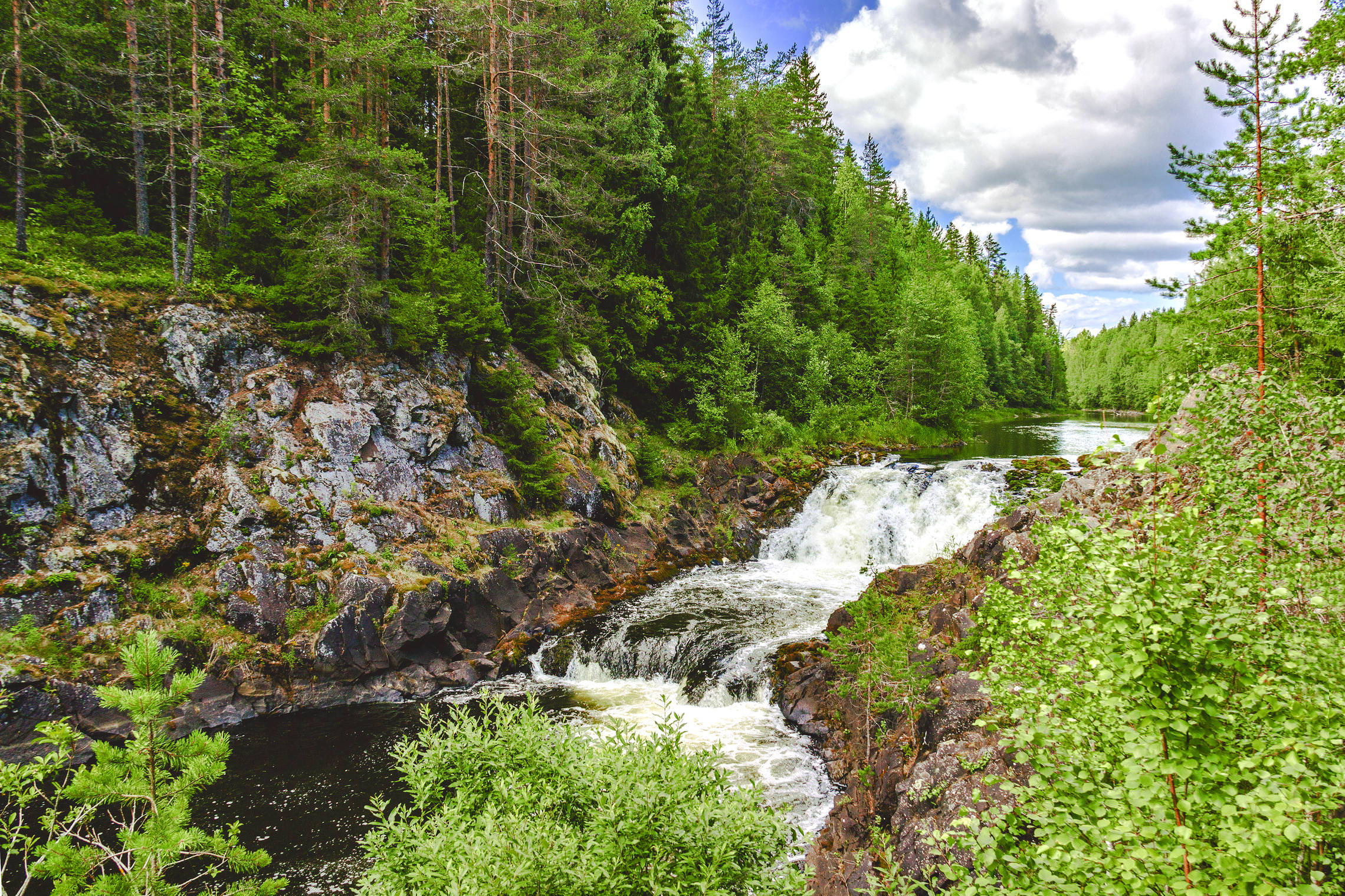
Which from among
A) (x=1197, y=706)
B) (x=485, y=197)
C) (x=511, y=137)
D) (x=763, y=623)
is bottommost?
(x=763, y=623)

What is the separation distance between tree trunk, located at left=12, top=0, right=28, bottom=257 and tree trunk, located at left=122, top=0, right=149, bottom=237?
1.98 m

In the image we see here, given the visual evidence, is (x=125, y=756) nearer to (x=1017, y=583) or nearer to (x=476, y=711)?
(x=476, y=711)

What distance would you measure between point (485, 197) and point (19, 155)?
1261 centimetres

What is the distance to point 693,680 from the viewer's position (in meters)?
13.1

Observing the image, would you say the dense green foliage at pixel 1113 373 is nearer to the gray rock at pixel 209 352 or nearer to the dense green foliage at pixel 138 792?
the gray rock at pixel 209 352

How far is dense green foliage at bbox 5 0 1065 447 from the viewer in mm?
15727

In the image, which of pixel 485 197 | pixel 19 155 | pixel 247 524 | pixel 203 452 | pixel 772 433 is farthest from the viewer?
pixel 772 433

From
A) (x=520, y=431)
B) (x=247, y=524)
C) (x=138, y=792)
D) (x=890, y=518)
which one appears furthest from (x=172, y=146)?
(x=890, y=518)

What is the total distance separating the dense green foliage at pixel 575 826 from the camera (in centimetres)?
374

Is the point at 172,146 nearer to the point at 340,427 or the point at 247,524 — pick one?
the point at 340,427

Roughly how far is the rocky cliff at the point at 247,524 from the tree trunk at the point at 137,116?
3757mm

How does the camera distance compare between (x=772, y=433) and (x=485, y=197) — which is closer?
(x=485, y=197)

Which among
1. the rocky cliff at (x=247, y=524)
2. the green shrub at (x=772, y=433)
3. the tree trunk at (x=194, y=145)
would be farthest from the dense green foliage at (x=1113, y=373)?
the tree trunk at (x=194, y=145)

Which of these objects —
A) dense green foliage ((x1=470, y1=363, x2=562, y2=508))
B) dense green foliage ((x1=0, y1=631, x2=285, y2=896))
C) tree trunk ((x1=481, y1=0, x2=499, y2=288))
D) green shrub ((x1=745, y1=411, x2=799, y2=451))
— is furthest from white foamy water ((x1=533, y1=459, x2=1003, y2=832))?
tree trunk ((x1=481, y1=0, x2=499, y2=288))
